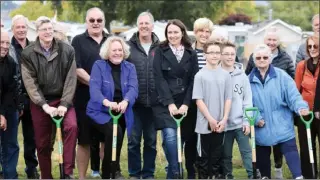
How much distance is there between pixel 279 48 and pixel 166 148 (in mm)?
2228

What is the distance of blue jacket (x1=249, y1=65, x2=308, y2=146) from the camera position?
8.40m

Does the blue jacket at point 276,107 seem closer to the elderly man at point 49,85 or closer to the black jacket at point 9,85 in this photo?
the elderly man at point 49,85

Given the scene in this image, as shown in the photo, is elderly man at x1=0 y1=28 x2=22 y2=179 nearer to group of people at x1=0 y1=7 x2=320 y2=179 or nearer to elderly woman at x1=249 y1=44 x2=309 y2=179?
group of people at x1=0 y1=7 x2=320 y2=179

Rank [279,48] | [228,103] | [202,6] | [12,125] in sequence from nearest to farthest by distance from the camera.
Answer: [228,103] → [12,125] → [279,48] → [202,6]

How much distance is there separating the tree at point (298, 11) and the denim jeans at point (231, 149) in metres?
84.2

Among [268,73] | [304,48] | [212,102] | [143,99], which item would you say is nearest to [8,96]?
[143,99]

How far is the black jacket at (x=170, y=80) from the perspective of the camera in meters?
8.47

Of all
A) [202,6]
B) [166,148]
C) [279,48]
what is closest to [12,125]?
[166,148]

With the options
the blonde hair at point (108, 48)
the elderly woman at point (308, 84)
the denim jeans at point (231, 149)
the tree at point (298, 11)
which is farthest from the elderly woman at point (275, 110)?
the tree at point (298, 11)

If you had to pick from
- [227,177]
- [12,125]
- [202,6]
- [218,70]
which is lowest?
[227,177]

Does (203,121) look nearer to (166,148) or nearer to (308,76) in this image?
(166,148)

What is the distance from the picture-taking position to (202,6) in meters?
55.8

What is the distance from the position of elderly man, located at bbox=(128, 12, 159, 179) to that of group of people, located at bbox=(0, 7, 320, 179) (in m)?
0.02

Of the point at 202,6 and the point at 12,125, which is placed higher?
the point at 202,6
